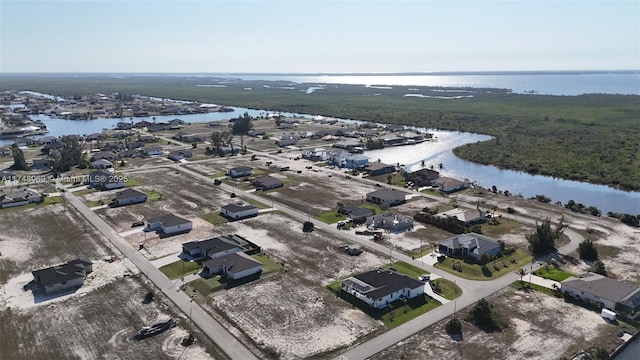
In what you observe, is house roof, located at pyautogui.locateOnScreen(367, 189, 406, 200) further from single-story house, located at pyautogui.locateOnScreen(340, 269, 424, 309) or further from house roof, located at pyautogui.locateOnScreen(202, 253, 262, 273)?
house roof, located at pyautogui.locateOnScreen(202, 253, 262, 273)

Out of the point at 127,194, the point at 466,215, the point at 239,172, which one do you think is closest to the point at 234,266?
the point at 466,215

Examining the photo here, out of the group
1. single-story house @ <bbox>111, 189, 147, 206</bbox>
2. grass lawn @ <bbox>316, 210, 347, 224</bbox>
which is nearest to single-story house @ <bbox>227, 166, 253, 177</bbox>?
single-story house @ <bbox>111, 189, 147, 206</bbox>

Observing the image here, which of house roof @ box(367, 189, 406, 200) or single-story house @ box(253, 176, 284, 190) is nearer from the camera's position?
house roof @ box(367, 189, 406, 200)

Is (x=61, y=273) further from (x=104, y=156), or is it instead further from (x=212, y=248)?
(x=104, y=156)

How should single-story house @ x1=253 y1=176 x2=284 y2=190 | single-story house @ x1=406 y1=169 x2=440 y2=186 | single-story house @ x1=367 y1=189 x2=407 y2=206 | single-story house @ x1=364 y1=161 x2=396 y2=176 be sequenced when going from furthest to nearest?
single-story house @ x1=364 y1=161 x2=396 y2=176
single-story house @ x1=406 y1=169 x2=440 y2=186
single-story house @ x1=253 y1=176 x2=284 y2=190
single-story house @ x1=367 y1=189 x2=407 y2=206

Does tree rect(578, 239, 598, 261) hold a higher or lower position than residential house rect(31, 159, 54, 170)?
higher

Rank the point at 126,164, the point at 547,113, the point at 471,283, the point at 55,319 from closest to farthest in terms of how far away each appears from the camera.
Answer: the point at 55,319
the point at 471,283
the point at 126,164
the point at 547,113

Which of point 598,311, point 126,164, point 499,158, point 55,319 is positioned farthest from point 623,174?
point 126,164

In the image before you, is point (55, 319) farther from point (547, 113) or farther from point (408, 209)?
point (547, 113)
